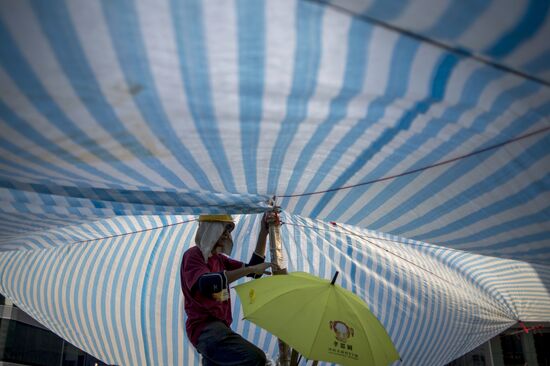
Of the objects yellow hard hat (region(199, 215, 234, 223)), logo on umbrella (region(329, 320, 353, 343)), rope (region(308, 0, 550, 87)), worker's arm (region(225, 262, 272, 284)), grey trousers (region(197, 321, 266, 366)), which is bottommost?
grey trousers (region(197, 321, 266, 366))

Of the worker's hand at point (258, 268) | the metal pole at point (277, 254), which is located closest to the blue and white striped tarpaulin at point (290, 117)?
the metal pole at point (277, 254)

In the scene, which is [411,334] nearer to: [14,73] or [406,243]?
[406,243]

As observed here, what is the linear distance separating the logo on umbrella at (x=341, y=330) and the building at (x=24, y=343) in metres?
24.8

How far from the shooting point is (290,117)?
1845mm

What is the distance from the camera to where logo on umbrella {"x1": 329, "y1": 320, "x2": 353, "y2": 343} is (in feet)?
7.56

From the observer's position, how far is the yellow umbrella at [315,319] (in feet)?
7.26

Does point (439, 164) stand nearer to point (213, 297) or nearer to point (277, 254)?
point (277, 254)

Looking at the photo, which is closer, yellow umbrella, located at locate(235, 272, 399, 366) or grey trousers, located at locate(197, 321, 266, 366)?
yellow umbrella, located at locate(235, 272, 399, 366)

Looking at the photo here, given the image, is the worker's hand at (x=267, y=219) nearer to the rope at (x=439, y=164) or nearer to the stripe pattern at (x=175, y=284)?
the rope at (x=439, y=164)

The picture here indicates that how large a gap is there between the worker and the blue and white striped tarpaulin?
23 centimetres

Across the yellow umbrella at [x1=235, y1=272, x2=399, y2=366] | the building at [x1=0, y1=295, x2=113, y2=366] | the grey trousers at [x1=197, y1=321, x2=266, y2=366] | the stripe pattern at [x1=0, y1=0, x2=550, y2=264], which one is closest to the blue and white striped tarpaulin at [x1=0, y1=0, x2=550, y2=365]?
the stripe pattern at [x1=0, y1=0, x2=550, y2=264]

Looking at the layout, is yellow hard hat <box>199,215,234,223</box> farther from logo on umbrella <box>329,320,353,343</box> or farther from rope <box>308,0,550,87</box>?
rope <box>308,0,550,87</box>

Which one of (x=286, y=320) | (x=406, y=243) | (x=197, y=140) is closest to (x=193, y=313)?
(x=286, y=320)

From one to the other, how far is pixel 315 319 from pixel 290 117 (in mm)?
1010
